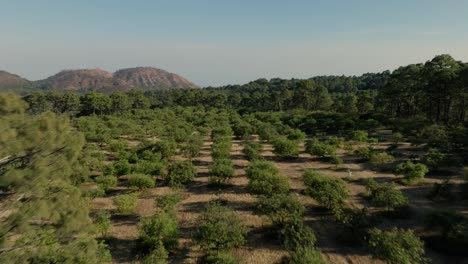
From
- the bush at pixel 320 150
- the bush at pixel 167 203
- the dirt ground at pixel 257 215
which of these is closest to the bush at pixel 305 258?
the dirt ground at pixel 257 215

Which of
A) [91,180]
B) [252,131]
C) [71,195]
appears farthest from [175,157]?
[71,195]

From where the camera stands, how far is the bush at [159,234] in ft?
58.5

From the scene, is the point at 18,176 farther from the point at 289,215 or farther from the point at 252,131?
the point at 252,131

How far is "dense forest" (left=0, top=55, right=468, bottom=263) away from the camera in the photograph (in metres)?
10.5

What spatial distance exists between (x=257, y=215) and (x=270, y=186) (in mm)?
2572

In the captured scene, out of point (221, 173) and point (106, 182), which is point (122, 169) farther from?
point (221, 173)

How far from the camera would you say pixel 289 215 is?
1942 cm

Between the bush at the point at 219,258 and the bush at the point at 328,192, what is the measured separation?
28.1ft

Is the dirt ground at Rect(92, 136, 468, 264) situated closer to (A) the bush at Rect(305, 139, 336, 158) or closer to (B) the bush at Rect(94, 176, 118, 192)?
(B) the bush at Rect(94, 176, 118, 192)

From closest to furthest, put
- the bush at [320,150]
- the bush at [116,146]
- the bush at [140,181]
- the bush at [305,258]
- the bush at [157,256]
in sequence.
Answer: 1. the bush at [305,258]
2. the bush at [157,256]
3. the bush at [140,181]
4. the bush at [320,150]
5. the bush at [116,146]

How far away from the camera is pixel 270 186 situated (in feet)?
78.6

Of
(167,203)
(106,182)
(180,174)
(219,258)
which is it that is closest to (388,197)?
(219,258)

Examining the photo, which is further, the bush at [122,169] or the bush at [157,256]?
the bush at [122,169]

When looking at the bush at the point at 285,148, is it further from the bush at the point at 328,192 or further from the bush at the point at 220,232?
the bush at the point at 220,232
